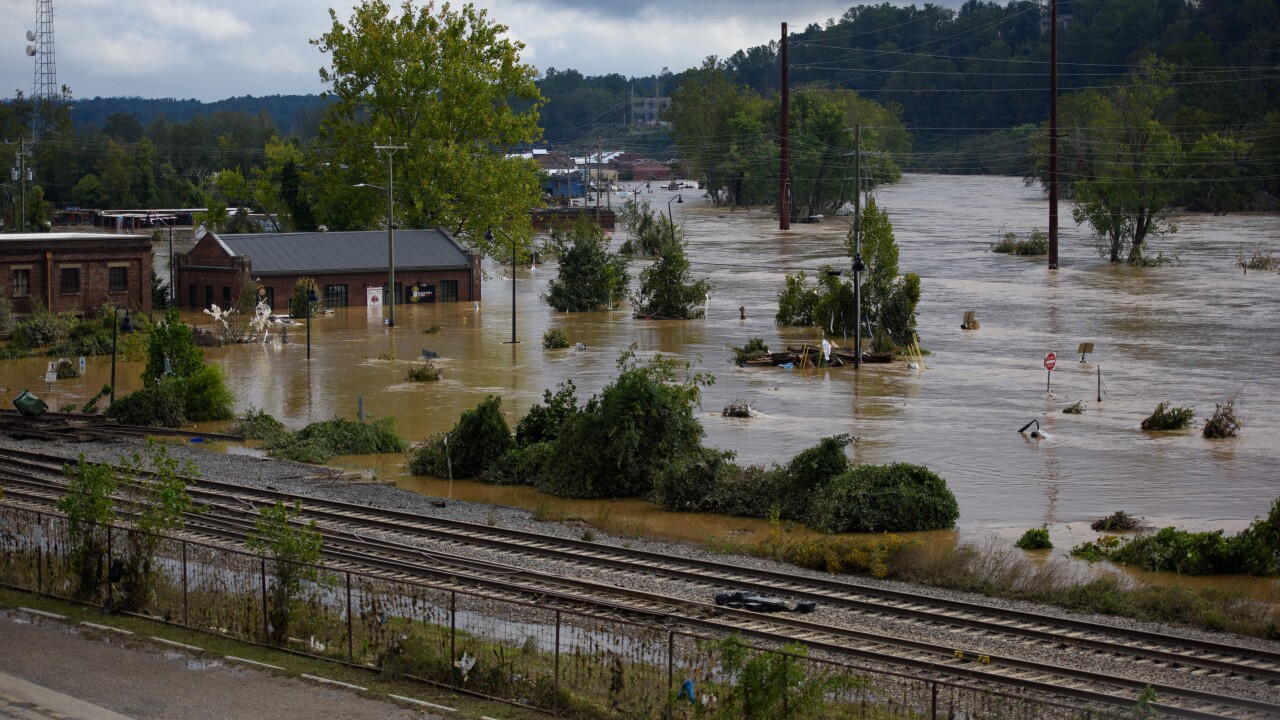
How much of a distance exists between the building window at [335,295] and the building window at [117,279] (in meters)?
10.7

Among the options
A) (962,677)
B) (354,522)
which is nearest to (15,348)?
(354,522)

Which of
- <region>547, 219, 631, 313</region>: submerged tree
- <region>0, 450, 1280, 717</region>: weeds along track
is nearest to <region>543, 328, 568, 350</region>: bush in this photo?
<region>547, 219, 631, 313</region>: submerged tree

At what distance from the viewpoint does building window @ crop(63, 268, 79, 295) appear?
191ft

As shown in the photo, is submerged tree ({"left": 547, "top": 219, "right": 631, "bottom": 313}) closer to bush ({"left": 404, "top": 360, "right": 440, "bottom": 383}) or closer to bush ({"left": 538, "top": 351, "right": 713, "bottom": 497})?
bush ({"left": 404, "top": 360, "right": 440, "bottom": 383})

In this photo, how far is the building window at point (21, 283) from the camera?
187 ft

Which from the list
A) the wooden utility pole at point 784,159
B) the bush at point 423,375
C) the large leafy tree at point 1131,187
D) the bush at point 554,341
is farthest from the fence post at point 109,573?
the wooden utility pole at point 784,159

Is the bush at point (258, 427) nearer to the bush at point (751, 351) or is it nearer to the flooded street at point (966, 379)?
the flooded street at point (966, 379)

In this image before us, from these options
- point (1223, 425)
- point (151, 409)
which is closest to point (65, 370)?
point (151, 409)

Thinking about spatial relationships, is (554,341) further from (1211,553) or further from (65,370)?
(1211,553)

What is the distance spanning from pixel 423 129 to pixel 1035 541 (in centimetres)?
6233

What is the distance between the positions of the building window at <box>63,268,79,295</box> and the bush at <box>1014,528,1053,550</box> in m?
45.9

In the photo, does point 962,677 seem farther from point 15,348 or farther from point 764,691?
point 15,348

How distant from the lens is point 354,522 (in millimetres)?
25406

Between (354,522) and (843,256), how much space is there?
72.0m
